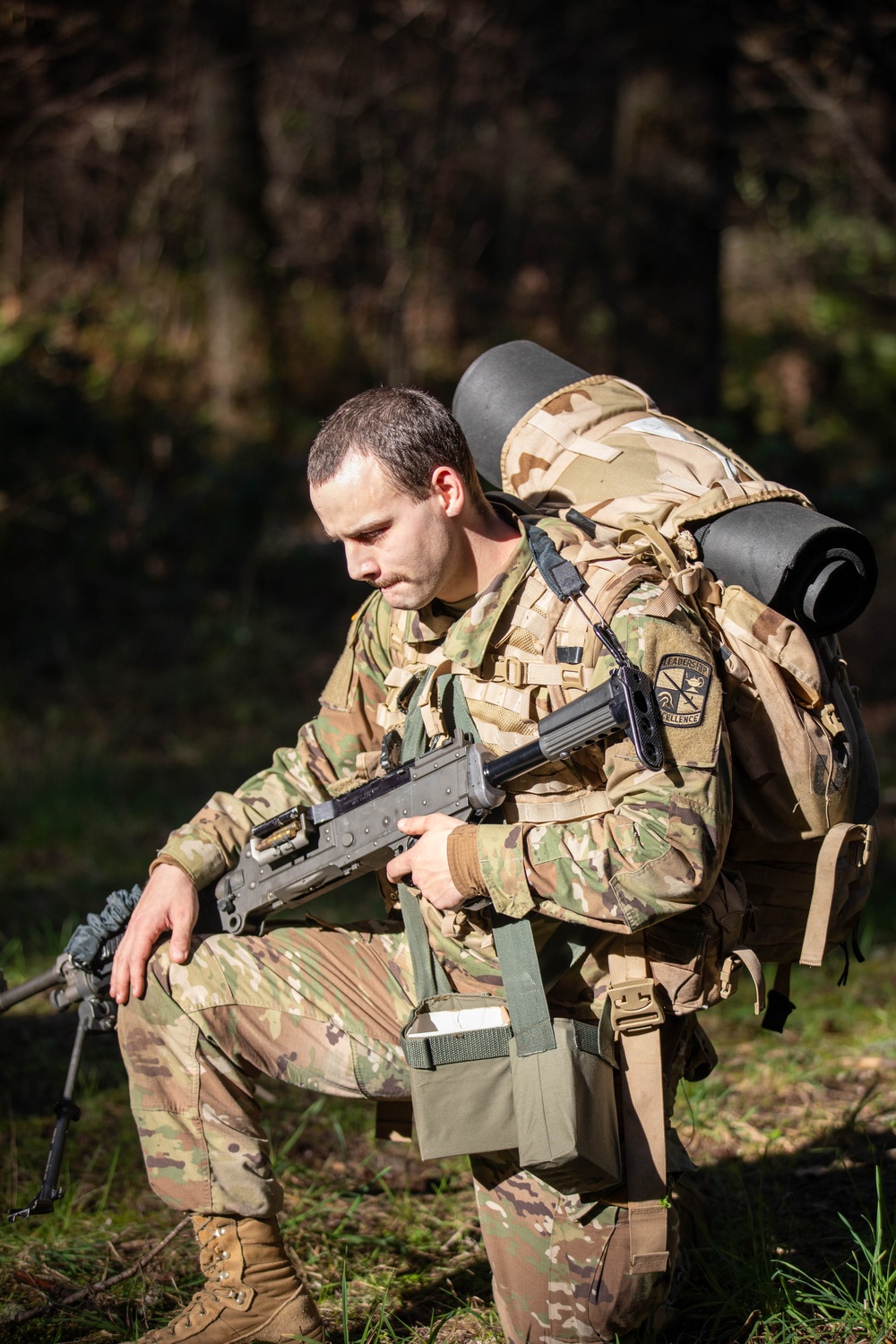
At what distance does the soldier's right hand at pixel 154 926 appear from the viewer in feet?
8.52

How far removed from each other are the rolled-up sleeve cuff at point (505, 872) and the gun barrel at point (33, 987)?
44.8 inches

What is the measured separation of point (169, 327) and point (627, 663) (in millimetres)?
10576

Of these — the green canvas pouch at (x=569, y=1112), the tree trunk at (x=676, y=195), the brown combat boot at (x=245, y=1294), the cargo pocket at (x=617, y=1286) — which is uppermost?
the tree trunk at (x=676, y=195)

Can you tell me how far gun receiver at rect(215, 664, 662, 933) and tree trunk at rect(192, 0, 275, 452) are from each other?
8004 mm

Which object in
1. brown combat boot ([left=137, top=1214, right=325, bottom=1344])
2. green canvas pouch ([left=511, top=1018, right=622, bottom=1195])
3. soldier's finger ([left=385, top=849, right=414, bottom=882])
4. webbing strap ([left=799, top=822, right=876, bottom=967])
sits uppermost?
soldier's finger ([left=385, top=849, right=414, bottom=882])

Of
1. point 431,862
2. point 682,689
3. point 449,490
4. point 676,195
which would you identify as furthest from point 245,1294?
point 676,195

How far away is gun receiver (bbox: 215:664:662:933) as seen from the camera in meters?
2.22


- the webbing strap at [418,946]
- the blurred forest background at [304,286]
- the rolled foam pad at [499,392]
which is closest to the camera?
the webbing strap at [418,946]

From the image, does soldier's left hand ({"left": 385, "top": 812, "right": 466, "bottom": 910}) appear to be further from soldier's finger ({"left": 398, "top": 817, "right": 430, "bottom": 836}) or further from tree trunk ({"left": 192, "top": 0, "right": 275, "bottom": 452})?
tree trunk ({"left": 192, "top": 0, "right": 275, "bottom": 452})

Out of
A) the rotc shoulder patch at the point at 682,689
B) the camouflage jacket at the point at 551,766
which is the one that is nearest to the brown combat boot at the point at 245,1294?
the camouflage jacket at the point at 551,766

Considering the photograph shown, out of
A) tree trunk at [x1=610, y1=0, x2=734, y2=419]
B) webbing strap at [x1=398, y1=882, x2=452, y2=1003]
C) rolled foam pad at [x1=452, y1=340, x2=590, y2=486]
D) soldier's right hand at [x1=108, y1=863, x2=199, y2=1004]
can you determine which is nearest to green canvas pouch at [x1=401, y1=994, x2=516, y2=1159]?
webbing strap at [x1=398, y1=882, x2=452, y2=1003]

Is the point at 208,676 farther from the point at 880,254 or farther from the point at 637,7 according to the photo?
the point at 880,254

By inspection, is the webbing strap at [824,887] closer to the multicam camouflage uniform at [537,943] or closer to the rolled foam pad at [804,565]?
the multicam camouflage uniform at [537,943]

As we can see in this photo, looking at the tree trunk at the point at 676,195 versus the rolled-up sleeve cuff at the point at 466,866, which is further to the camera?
the tree trunk at the point at 676,195
